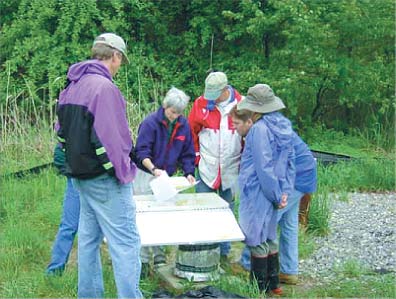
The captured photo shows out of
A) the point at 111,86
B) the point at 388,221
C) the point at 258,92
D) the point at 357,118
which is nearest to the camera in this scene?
the point at 111,86

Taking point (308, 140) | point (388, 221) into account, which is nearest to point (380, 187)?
point (388, 221)

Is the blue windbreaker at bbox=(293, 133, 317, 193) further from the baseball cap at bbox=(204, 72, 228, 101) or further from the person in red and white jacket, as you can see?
the baseball cap at bbox=(204, 72, 228, 101)

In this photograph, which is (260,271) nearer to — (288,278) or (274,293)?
(274,293)

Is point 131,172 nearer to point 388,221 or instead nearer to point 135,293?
point 135,293

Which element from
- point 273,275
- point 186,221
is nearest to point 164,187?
point 186,221

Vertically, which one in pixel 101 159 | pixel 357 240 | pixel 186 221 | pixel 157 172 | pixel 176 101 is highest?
pixel 176 101

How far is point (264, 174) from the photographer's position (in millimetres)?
4719

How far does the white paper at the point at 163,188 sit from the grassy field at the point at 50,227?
2.07 ft

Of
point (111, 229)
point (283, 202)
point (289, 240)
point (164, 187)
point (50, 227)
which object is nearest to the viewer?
point (111, 229)

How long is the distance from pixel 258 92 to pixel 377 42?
842 cm

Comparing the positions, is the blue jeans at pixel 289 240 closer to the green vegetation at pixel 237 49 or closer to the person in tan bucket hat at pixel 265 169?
the person in tan bucket hat at pixel 265 169

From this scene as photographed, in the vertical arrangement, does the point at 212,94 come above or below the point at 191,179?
above

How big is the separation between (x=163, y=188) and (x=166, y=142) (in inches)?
17.3

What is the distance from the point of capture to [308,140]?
41.1ft
